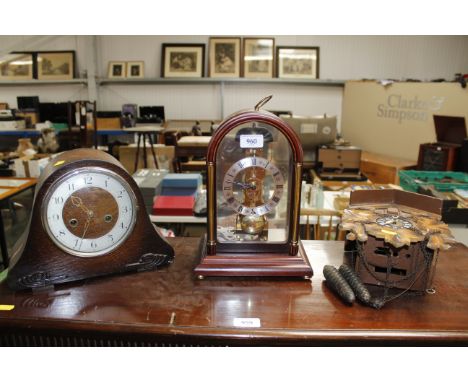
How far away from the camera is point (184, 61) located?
5.86 meters

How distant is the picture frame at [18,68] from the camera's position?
6.10 metres

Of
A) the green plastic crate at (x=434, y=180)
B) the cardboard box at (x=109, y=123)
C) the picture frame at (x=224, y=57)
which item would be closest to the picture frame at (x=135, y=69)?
the cardboard box at (x=109, y=123)

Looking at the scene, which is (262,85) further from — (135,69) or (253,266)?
(253,266)

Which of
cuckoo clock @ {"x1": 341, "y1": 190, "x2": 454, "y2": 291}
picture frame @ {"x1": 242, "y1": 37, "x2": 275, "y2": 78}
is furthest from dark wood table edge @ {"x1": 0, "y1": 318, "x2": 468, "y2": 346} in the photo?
picture frame @ {"x1": 242, "y1": 37, "x2": 275, "y2": 78}

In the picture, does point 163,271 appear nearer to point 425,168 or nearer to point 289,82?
point 425,168

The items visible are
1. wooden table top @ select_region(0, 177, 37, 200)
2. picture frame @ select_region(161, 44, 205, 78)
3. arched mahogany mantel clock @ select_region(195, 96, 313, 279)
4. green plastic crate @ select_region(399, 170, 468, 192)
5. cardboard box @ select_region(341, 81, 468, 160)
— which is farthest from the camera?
picture frame @ select_region(161, 44, 205, 78)

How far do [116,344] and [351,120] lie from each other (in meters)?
5.01

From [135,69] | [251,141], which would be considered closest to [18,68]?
[135,69]

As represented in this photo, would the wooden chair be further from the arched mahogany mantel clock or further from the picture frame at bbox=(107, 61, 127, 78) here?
the picture frame at bbox=(107, 61, 127, 78)

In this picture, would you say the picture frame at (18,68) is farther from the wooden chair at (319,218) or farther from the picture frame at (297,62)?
the wooden chair at (319,218)

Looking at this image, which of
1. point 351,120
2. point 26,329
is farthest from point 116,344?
point 351,120

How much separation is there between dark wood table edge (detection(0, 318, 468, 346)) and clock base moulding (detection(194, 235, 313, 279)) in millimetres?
245

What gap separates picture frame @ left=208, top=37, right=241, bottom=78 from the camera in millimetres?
5751

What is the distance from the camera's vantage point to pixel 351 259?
124cm
